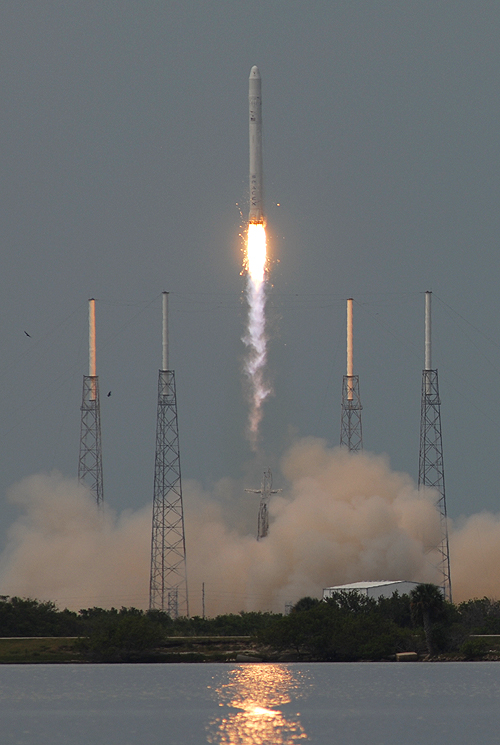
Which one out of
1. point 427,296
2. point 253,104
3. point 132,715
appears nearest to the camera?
point 132,715

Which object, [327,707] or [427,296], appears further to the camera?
[427,296]

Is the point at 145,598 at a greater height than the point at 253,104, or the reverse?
the point at 253,104

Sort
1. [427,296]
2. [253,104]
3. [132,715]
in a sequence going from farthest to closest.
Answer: [427,296] < [253,104] < [132,715]

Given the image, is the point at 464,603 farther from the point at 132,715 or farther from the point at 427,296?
the point at 132,715

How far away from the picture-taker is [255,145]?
416 ft

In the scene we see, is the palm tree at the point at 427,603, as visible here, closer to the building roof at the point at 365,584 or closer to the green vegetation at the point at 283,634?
the green vegetation at the point at 283,634

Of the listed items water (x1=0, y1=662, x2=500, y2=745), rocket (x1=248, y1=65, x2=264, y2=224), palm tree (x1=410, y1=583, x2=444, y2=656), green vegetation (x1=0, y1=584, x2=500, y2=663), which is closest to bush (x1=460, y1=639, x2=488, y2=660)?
green vegetation (x1=0, y1=584, x2=500, y2=663)

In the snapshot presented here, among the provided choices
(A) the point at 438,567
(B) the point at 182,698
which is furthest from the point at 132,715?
(A) the point at 438,567

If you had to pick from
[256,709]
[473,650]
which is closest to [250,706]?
[256,709]

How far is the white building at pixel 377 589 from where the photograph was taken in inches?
5079

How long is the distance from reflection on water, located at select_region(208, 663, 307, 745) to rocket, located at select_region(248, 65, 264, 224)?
1003 inches

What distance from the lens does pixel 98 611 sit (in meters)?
135

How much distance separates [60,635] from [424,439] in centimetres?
2386

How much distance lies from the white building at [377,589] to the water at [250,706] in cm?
446
